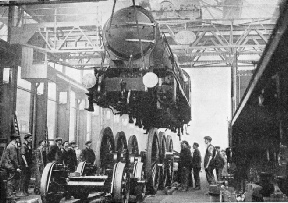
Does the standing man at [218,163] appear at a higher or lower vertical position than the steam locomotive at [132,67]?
lower

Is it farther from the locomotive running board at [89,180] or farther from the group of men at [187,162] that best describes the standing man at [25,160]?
the group of men at [187,162]

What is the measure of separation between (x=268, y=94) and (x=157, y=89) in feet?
10.3

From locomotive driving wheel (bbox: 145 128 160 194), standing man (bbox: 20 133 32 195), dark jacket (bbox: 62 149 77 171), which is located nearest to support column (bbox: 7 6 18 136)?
dark jacket (bbox: 62 149 77 171)

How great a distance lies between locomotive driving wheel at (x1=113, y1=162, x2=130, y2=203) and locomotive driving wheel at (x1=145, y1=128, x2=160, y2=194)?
1.99 m

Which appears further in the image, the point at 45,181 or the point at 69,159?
the point at 69,159

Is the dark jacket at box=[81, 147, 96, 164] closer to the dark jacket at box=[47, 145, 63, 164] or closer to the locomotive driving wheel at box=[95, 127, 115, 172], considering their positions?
the dark jacket at box=[47, 145, 63, 164]

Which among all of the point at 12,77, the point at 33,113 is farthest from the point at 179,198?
the point at 33,113

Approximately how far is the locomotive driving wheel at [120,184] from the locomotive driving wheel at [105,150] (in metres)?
1.57

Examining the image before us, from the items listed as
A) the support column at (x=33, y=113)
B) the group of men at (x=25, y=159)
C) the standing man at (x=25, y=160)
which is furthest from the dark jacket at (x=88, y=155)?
the support column at (x=33, y=113)

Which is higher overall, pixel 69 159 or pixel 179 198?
pixel 69 159

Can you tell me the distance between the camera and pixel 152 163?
9547 mm

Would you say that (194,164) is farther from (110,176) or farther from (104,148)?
(110,176)

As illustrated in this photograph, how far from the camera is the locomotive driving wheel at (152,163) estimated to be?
8.70 meters

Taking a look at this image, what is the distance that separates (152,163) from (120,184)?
3.34 metres
